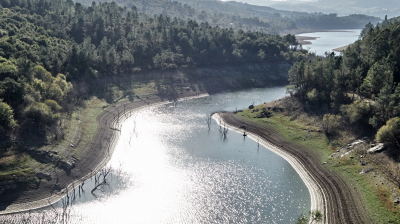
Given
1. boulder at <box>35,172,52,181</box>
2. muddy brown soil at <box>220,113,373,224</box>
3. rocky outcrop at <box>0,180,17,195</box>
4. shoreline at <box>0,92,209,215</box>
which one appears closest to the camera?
muddy brown soil at <box>220,113,373,224</box>

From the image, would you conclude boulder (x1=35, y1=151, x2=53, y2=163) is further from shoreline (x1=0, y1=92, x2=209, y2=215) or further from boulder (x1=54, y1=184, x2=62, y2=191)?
boulder (x1=54, y1=184, x2=62, y2=191)

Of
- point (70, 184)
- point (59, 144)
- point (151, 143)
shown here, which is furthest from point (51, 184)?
point (151, 143)

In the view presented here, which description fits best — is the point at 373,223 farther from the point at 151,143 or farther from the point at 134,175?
the point at 151,143

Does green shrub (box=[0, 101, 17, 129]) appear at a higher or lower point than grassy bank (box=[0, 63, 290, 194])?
higher

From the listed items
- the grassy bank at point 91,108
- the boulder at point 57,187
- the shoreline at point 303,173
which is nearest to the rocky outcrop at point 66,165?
the grassy bank at point 91,108

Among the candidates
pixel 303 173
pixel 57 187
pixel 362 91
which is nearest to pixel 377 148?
pixel 303 173

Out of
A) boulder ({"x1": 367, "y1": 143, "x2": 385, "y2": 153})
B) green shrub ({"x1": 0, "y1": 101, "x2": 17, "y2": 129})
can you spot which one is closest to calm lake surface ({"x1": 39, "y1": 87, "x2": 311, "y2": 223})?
boulder ({"x1": 367, "y1": 143, "x2": 385, "y2": 153})

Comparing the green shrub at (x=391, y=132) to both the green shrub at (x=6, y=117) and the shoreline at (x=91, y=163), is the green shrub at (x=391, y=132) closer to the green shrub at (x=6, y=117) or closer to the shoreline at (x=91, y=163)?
the shoreline at (x=91, y=163)
